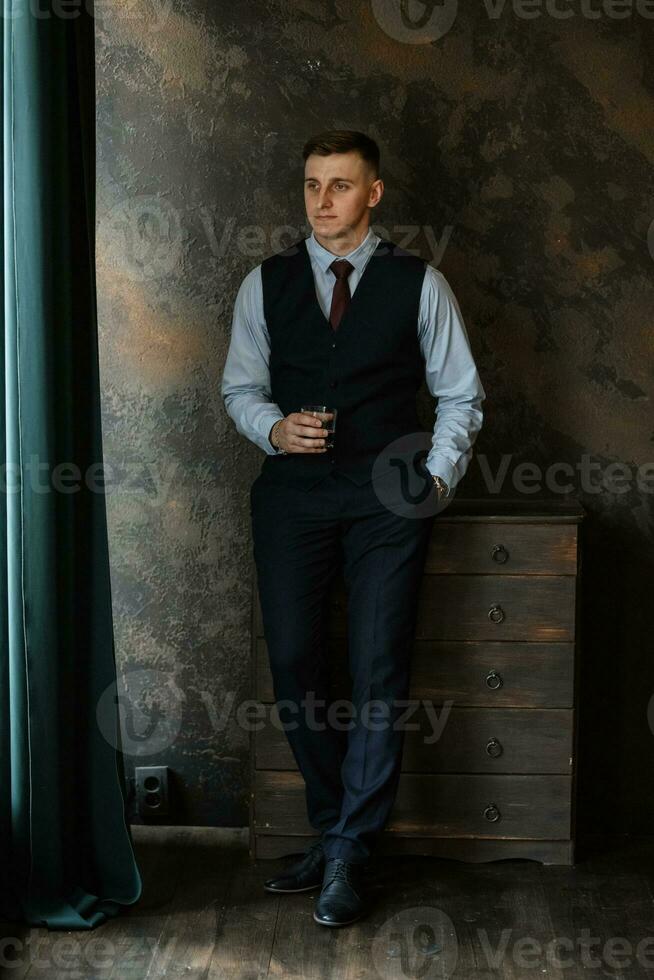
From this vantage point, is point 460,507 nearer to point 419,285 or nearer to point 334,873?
point 419,285

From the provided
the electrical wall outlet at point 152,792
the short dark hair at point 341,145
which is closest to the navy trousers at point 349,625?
the electrical wall outlet at point 152,792

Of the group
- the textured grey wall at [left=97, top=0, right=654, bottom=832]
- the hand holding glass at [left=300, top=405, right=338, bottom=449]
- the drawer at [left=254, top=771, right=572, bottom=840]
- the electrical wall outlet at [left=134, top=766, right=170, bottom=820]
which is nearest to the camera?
the hand holding glass at [left=300, top=405, right=338, bottom=449]

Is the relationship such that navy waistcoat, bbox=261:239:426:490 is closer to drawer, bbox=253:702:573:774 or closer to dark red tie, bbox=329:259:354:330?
dark red tie, bbox=329:259:354:330

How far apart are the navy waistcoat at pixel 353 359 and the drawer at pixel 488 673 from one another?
1.64ft

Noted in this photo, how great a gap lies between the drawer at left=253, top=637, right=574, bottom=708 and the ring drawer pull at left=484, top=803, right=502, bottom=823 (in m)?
0.27

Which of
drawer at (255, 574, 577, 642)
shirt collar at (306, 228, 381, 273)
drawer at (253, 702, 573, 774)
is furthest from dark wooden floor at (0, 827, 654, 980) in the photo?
shirt collar at (306, 228, 381, 273)

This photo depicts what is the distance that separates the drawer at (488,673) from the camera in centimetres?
304

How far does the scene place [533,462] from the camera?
336 centimetres

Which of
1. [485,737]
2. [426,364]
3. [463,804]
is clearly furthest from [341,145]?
[463,804]

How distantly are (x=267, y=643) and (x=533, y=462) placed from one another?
951mm

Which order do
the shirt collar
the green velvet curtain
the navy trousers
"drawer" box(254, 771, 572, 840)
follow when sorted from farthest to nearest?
"drawer" box(254, 771, 572, 840), the shirt collar, the navy trousers, the green velvet curtain

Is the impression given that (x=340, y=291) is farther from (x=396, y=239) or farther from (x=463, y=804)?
(x=463, y=804)

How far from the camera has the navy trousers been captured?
2840mm

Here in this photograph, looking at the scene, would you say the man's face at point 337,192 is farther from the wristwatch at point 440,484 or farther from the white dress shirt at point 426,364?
the wristwatch at point 440,484
